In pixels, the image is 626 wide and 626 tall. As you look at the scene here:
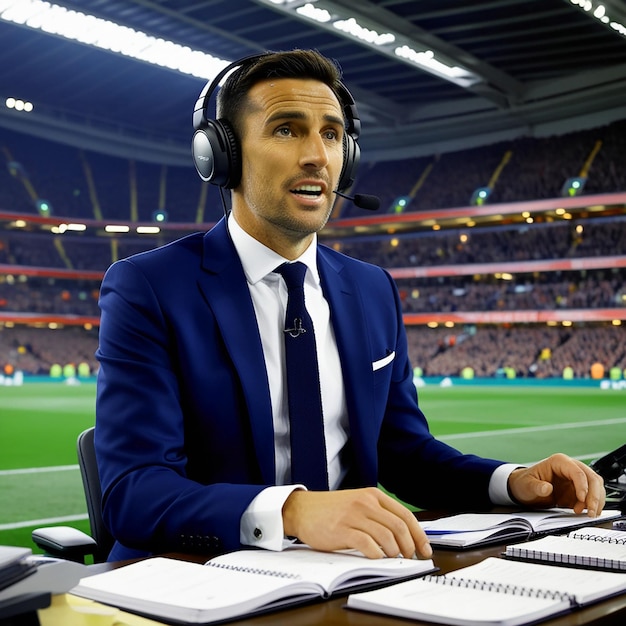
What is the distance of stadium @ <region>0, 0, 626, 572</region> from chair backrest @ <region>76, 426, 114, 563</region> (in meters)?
14.6

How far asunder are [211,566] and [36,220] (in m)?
42.1

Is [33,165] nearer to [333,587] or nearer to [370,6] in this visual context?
[370,6]

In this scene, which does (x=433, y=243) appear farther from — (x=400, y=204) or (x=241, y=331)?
(x=241, y=331)

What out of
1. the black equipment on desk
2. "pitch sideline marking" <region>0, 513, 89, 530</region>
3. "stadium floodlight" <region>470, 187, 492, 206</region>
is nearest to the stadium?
"stadium floodlight" <region>470, 187, 492, 206</region>

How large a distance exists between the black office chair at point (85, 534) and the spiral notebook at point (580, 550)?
48.2 inches

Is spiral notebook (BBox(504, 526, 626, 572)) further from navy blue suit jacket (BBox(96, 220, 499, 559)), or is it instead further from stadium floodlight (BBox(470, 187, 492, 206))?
stadium floodlight (BBox(470, 187, 492, 206))

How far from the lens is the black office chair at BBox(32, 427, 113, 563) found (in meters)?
2.36

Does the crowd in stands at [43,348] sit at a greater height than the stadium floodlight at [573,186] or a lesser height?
lesser

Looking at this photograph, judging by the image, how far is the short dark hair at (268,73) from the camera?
2299 millimetres

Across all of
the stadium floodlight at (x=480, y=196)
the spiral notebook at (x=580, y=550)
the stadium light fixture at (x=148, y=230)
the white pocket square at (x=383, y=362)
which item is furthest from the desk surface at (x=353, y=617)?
the stadium light fixture at (x=148, y=230)

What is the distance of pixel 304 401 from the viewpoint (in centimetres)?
213

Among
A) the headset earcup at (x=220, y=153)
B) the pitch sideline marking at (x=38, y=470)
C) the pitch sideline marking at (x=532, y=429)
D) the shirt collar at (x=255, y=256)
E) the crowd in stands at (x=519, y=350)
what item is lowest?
the pitch sideline marking at (x=532, y=429)

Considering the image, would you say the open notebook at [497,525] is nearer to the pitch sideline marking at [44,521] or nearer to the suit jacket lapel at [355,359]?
the suit jacket lapel at [355,359]

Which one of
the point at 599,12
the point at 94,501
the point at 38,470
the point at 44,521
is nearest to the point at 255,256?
the point at 94,501
